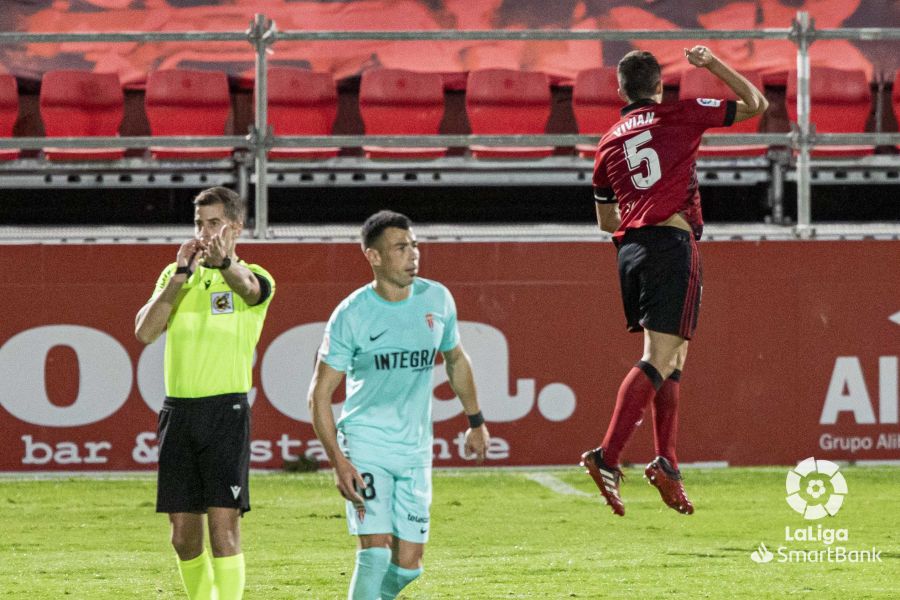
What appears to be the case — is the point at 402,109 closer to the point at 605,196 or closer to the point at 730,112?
the point at 605,196

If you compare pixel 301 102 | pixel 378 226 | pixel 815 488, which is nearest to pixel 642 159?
pixel 378 226

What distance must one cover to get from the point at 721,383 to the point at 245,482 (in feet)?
16.9

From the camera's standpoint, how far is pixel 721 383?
10.4m

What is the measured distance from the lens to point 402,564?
5539 mm

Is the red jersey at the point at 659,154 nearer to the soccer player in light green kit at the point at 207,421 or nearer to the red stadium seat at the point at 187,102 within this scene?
the soccer player in light green kit at the point at 207,421

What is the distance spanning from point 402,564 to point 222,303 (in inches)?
51.8

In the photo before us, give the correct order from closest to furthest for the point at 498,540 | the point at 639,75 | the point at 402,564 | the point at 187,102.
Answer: the point at 402,564 < the point at 639,75 < the point at 498,540 < the point at 187,102

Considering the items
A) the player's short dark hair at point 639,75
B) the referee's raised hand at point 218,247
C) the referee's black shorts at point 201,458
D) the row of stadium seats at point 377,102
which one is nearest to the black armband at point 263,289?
the referee's raised hand at point 218,247

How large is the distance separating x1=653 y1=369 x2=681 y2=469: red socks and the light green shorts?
57.3 inches

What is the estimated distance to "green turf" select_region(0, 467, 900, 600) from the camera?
22.6ft

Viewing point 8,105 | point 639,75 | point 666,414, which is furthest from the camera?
point 8,105

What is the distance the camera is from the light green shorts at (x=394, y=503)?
5.43 m

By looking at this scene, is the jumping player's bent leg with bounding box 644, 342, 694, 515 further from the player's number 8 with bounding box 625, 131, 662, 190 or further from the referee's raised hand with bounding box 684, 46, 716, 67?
the referee's raised hand with bounding box 684, 46, 716, 67

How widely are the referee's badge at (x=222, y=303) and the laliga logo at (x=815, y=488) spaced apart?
13.6 ft
